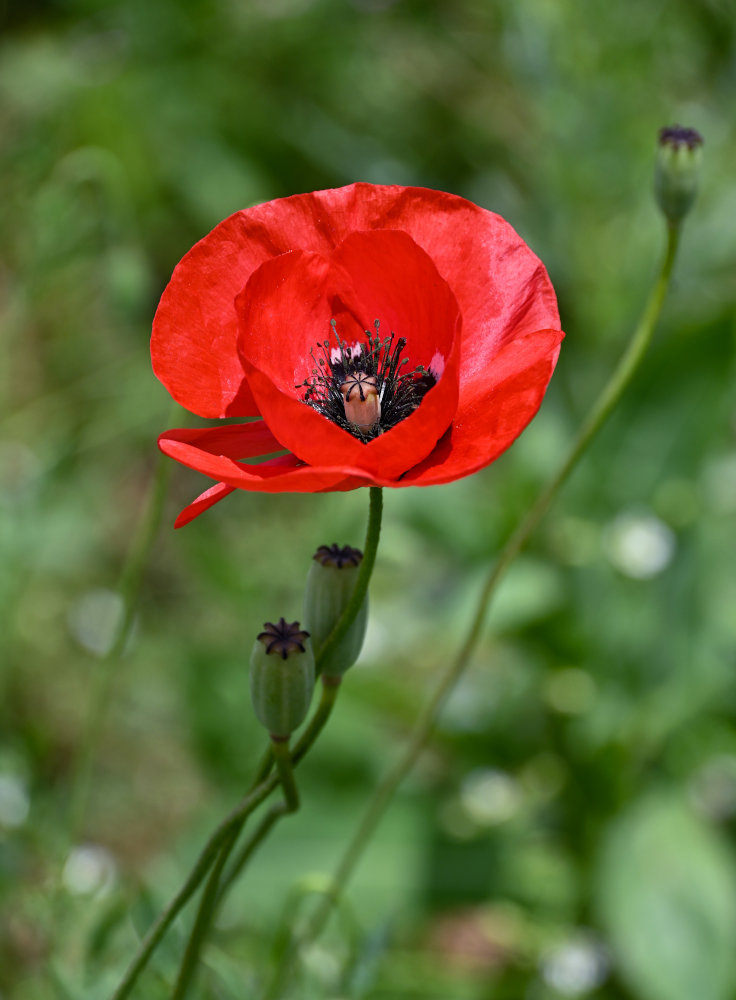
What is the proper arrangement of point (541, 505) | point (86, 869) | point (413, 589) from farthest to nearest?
point (413, 589)
point (86, 869)
point (541, 505)

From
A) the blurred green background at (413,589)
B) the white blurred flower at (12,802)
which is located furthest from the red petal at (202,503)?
the white blurred flower at (12,802)

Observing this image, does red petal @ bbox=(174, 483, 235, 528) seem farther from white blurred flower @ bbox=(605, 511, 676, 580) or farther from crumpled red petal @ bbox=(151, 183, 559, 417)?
white blurred flower @ bbox=(605, 511, 676, 580)

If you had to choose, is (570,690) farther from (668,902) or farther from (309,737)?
(309,737)

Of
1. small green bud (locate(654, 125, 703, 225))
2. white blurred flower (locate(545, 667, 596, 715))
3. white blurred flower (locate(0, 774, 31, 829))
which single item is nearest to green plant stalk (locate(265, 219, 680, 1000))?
small green bud (locate(654, 125, 703, 225))

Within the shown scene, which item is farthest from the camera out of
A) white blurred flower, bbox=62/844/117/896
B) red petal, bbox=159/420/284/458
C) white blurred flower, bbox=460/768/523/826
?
white blurred flower, bbox=460/768/523/826

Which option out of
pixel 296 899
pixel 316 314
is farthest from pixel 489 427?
pixel 296 899

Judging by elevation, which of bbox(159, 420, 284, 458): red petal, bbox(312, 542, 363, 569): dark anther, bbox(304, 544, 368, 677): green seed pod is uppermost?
bbox(159, 420, 284, 458): red petal

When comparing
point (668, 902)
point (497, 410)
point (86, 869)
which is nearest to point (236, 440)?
point (497, 410)
